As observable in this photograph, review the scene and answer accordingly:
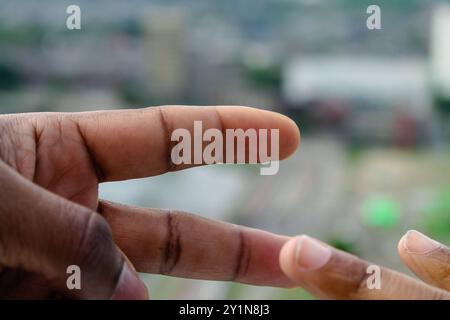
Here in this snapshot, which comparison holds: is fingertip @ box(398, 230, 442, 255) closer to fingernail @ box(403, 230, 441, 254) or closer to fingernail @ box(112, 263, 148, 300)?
fingernail @ box(403, 230, 441, 254)

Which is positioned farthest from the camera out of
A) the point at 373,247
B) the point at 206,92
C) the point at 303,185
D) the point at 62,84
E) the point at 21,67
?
the point at 62,84

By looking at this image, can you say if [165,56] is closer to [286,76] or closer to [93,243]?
[286,76]

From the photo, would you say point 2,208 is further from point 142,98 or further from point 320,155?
point 142,98

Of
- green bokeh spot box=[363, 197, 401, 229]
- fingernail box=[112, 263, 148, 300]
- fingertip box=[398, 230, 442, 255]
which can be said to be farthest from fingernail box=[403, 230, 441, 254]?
green bokeh spot box=[363, 197, 401, 229]

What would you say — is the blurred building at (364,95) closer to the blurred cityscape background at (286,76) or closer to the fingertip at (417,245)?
the blurred cityscape background at (286,76)

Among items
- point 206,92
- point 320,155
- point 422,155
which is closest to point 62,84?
point 206,92
